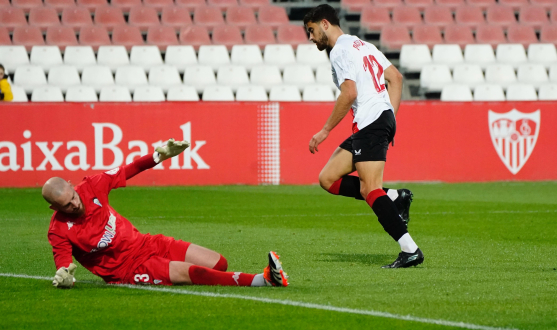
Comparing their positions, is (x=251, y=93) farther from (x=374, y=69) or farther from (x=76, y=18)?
(x=374, y=69)

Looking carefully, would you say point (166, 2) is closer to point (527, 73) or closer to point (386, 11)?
point (386, 11)

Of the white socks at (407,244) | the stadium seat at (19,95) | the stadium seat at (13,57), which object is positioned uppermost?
the stadium seat at (13,57)

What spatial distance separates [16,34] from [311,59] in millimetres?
6330

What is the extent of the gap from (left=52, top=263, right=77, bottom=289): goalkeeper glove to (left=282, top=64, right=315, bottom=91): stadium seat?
1255 centimetres

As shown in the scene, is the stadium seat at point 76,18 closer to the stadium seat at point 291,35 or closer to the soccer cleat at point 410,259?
the stadium seat at point 291,35

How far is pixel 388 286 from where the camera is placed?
5555mm

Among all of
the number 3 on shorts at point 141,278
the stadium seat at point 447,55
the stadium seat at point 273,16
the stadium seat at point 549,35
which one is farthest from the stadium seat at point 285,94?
the number 3 on shorts at point 141,278

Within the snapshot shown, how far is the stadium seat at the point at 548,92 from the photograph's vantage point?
1812cm

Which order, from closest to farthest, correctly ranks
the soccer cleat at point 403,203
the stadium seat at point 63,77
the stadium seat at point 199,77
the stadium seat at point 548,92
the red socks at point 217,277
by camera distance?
the red socks at point 217,277
the soccer cleat at point 403,203
the stadium seat at point 63,77
the stadium seat at point 199,77
the stadium seat at point 548,92

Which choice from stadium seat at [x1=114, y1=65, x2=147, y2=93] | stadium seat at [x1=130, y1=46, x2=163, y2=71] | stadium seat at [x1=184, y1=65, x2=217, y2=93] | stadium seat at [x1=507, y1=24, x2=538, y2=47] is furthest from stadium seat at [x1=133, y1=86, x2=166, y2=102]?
Result: stadium seat at [x1=507, y1=24, x2=538, y2=47]

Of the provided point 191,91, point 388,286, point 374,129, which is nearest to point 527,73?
point 191,91

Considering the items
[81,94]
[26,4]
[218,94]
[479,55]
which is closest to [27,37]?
[26,4]

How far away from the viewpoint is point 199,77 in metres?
17.3

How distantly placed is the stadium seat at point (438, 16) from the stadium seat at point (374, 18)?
961 millimetres
